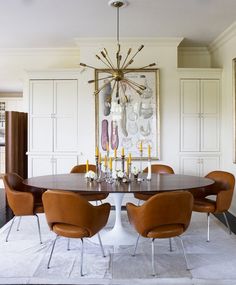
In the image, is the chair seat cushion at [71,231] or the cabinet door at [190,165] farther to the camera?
Result: the cabinet door at [190,165]

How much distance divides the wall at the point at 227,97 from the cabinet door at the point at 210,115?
0.11 meters

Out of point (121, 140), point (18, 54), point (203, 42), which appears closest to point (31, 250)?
point (121, 140)

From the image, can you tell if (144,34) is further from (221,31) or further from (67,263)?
(67,263)

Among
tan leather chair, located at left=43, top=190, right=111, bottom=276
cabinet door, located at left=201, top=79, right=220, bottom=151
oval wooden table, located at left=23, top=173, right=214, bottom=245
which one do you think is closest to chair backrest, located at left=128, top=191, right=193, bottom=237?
oval wooden table, located at left=23, top=173, right=214, bottom=245

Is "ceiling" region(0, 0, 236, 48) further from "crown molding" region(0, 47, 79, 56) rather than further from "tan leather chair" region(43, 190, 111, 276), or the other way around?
"tan leather chair" region(43, 190, 111, 276)

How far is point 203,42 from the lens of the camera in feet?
16.3

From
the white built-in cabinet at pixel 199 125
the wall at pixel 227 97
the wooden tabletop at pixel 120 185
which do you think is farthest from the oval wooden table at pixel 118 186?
the white built-in cabinet at pixel 199 125

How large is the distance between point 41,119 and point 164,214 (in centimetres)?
314

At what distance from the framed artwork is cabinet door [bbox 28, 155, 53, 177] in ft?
2.87

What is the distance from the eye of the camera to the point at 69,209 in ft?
7.95

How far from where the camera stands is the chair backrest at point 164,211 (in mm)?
2387

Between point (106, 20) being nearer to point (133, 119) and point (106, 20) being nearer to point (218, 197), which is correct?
point (133, 119)

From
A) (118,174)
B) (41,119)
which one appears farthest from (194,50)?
(118,174)

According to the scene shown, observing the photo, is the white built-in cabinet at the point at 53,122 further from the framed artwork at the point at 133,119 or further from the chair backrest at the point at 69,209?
the chair backrest at the point at 69,209
